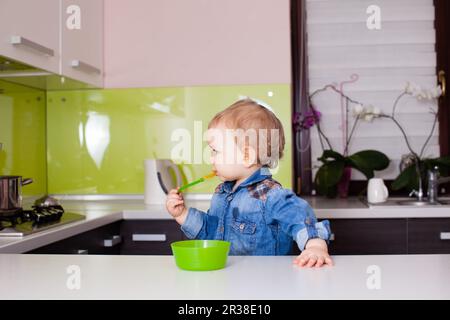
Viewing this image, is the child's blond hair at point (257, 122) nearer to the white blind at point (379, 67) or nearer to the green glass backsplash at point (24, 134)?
the green glass backsplash at point (24, 134)

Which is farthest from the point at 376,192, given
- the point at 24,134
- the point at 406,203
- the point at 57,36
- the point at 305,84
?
the point at 24,134

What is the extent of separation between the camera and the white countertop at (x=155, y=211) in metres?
1.93

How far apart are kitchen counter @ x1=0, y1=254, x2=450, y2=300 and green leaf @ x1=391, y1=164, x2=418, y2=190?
150 cm

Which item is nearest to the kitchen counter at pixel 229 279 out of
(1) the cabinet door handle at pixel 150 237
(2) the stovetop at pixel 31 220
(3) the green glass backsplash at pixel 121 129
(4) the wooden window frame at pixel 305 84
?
(2) the stovetop at pixel 31 220

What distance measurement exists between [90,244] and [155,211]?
0.34 meters

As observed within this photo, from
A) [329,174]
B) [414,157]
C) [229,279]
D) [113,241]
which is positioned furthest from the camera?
[414,157]

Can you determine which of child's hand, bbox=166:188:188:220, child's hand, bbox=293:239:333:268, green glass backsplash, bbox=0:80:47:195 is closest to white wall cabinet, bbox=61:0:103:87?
green glass backsplash, bbox=0:80:47:195

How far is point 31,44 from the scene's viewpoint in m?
1.99

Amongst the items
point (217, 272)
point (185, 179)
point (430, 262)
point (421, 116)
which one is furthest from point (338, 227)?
point (217, 272)

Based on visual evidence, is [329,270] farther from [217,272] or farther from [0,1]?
[0,1]

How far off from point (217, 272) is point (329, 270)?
7.8 inches

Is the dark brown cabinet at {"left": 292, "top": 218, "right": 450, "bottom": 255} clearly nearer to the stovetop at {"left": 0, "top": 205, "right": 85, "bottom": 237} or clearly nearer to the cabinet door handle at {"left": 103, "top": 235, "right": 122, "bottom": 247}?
the cabinet door handle at {"left": 103, "top": 235, "right": 122, "bottom": 247}

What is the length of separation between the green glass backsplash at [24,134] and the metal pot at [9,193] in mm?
625

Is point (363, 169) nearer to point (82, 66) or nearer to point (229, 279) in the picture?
point (82, 66)
